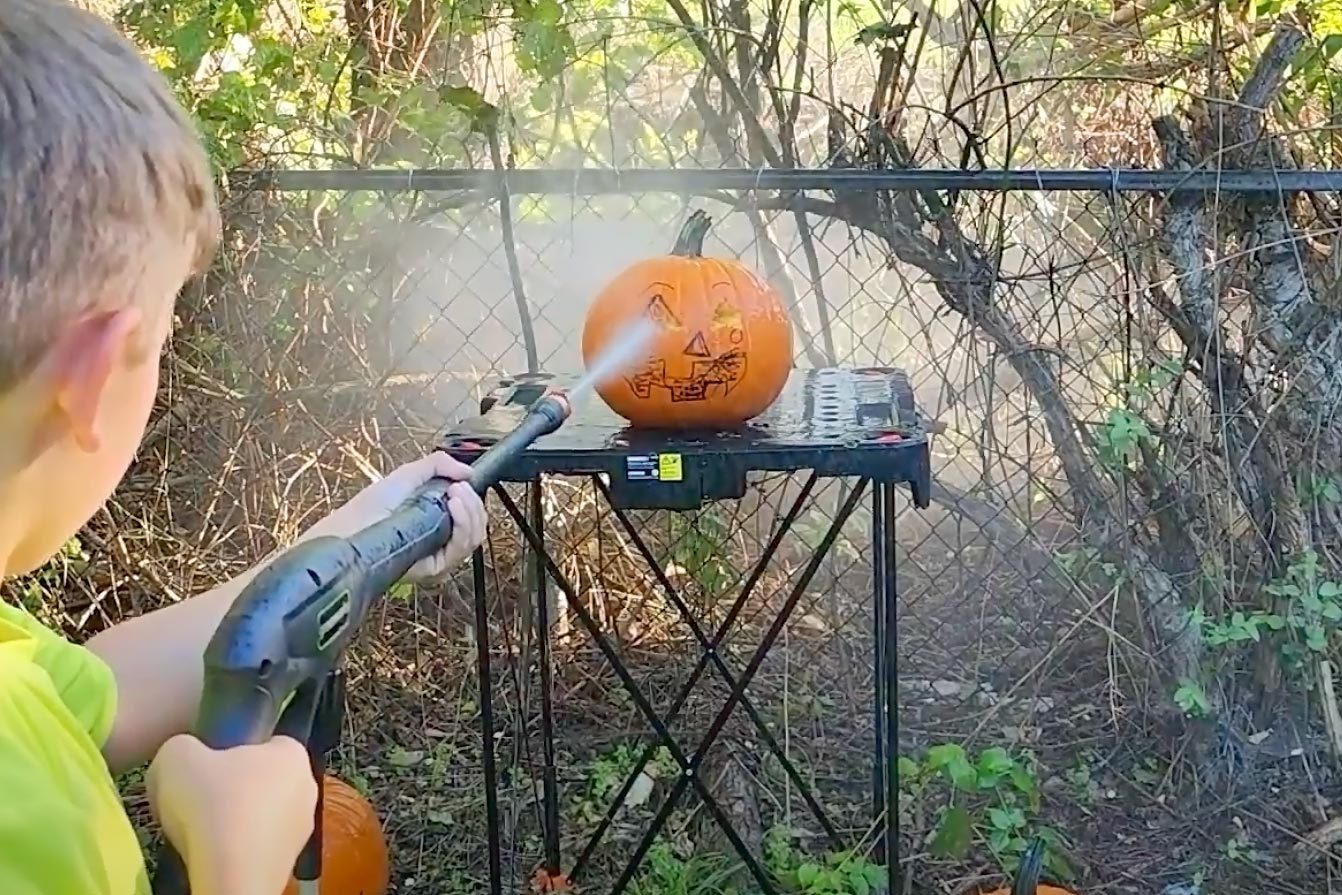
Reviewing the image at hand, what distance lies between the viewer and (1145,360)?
2.77 meters

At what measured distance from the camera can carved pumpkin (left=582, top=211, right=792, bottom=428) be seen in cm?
191

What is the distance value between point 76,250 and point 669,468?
1.06 metres

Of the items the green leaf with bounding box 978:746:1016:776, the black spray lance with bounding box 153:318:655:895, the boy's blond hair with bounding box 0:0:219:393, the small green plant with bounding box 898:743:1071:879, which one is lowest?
the small green plant with bounding box 898:743:1071:879

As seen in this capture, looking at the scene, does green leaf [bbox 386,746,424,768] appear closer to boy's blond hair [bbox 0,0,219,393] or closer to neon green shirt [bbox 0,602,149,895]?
neon green shirt [bbox 0,602,149,895]

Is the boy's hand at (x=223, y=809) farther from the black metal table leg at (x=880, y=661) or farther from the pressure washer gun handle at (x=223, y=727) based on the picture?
the black metal table leg at (x=880, y=661)

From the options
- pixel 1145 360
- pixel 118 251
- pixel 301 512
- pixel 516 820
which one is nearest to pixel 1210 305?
pixel 1145 360

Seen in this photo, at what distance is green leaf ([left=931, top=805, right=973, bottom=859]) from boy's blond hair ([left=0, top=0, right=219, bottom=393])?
6.04ft

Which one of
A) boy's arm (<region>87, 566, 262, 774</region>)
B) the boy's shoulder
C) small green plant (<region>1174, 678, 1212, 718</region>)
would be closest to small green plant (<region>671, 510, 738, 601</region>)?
small green plant (<region>1174, 678, 1212, 718</region>)

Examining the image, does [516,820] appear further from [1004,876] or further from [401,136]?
[401,136]

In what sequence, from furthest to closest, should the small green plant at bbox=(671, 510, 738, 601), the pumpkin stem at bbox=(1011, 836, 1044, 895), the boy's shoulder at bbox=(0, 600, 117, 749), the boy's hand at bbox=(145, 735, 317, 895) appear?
the small green plant at bbox=(671, 510, 738, 601) < the pumpkin stem at bbox=(1011, 836, 1044, 895) < the boy's shoulder at bbox=(0, 600, 117, 749) < the boy's hand at bbox=(145, 735, 317, 895)

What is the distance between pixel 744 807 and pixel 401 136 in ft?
5.18

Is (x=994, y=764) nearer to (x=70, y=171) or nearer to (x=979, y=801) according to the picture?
(x=979, y=801)

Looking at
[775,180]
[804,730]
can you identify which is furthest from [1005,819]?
[775,180]

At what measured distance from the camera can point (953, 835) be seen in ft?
7.78
